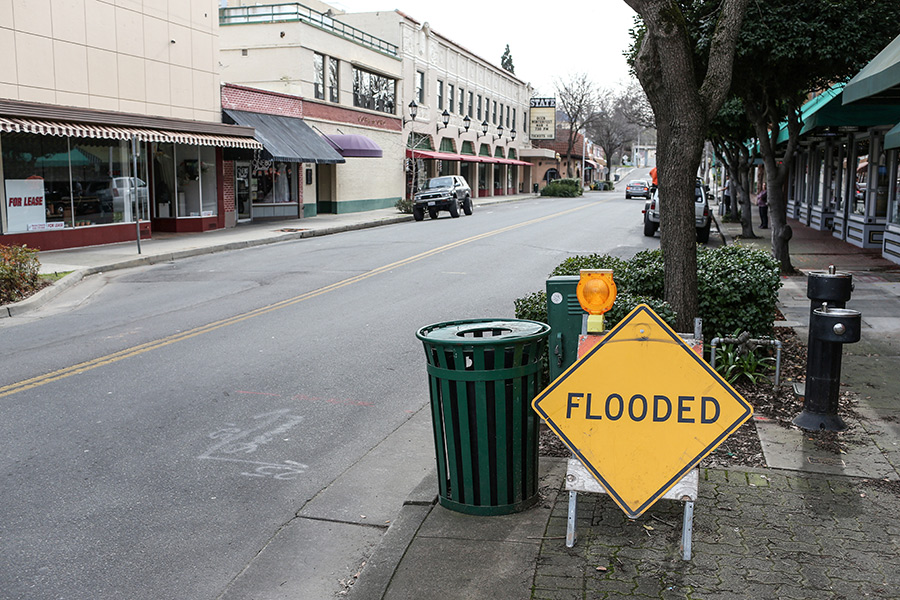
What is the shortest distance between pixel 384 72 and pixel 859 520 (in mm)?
39020

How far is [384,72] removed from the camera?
4109 centimetres

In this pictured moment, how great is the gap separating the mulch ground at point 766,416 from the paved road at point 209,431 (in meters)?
1.64

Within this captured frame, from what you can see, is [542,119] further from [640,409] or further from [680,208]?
[640,409]

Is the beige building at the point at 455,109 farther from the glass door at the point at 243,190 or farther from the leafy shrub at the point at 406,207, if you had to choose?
the glass door at the point at 243,190

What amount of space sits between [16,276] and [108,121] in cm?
814

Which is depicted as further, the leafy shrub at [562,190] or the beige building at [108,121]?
the leafy shrub at [562,190]

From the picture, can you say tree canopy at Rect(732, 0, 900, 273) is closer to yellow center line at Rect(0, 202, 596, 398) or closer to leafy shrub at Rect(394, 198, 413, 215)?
yellow center line at Rect(0, 202, 596, 398)

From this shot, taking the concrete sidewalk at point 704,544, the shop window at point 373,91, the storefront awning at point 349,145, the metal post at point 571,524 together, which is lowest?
the concrete sidewalk at point 704,544

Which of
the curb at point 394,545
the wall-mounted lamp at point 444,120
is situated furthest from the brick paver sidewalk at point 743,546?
the wall-mounted lamp at point 444,120

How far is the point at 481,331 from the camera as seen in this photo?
15.5 ft

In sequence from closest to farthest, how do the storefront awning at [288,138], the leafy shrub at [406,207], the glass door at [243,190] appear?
the storefront awning at [288,138]
the glass door at [243,190]
the leafy shrub at [406,207]

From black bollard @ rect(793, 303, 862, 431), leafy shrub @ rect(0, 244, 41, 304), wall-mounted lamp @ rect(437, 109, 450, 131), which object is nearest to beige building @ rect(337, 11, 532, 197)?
wall-mounted lamp @ rect(437, 109, 450, 131)

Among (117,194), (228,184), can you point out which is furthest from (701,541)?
(228,184)

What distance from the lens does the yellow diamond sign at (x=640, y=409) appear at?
4.13m
